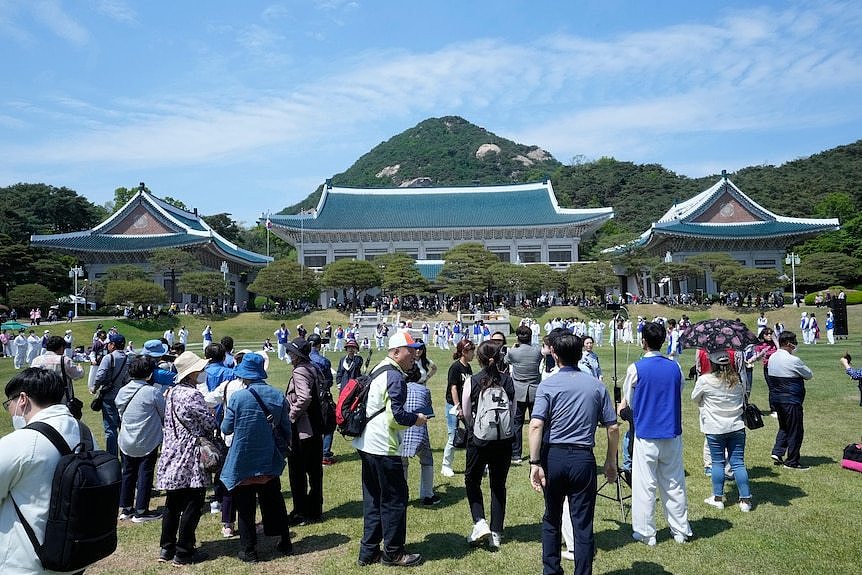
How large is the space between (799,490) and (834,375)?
10.6 metres

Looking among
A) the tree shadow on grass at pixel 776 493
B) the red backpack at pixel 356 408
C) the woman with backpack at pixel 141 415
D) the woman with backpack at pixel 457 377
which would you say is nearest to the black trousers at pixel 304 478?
the red backpack at pixel 356 408

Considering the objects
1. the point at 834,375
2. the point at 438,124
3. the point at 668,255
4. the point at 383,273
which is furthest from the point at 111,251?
the point at 438,124

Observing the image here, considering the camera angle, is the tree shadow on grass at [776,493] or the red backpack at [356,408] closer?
the red backpack at [356,408]

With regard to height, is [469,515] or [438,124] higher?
[438,124]

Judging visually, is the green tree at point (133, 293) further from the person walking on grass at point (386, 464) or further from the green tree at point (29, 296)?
the person walking on grass at point (386, 464)

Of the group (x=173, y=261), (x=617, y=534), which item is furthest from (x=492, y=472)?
(x=173, y=261)

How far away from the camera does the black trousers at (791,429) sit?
7.05 meters

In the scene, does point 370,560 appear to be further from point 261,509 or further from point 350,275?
point 350,275

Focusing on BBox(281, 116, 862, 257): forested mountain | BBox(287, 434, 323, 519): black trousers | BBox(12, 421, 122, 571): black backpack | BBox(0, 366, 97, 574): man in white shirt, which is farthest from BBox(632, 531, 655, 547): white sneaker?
BBox(281, 116, 862, 257): forested mountain

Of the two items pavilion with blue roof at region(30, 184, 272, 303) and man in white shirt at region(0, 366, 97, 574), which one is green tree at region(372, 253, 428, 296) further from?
man in white shirt at region(0, 366, 97, 574)

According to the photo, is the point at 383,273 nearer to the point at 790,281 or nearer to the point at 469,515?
the point at 790,281

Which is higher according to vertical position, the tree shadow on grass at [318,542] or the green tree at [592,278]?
the green tree at [592,278]

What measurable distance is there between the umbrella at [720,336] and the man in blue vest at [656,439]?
87 cm

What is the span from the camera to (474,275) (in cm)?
4303
